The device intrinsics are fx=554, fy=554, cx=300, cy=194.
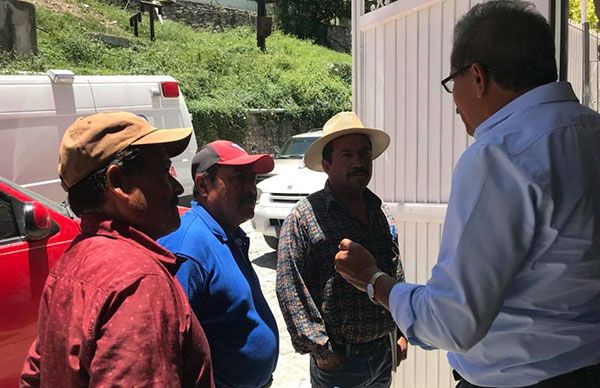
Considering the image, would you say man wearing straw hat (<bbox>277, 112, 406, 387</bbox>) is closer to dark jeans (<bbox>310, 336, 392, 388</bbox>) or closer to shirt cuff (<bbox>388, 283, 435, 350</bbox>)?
dark jeans (<bbox>310, 336, 392, 388</bbox>)

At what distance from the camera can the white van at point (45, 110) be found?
6.22m

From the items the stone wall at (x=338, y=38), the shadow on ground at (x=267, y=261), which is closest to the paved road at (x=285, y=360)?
the shadow on ground at (x=267, y=261)

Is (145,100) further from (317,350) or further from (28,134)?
(317,350)

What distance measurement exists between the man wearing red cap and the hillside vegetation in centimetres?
1262

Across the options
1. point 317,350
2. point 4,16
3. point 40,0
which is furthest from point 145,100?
point 40,0

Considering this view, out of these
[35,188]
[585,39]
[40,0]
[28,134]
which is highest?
[40,0]

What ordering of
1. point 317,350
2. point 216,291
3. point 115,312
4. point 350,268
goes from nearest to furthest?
1. point 115,312
2. point 350,268
3. point 216,291
4. point 317,350

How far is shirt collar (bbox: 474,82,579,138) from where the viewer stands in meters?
1.45

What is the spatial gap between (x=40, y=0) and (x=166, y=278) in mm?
24170

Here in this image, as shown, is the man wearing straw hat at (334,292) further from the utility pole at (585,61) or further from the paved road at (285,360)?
the utility pole at (585,61)

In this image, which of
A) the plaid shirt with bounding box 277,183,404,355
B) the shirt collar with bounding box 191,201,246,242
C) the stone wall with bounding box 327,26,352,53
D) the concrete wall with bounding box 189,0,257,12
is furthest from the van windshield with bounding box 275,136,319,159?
the stone wall with bounding box 327,26,352,53

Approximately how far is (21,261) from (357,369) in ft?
7.62

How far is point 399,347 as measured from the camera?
2812 millimetres

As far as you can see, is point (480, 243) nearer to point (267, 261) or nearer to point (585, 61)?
point (585, 61)
